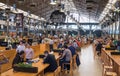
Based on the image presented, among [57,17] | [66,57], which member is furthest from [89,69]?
[57,17]

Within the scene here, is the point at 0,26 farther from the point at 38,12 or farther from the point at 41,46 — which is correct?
the point at 38,12

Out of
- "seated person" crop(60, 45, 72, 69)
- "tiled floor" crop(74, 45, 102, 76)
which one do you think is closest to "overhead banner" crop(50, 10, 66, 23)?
"tiled floor" crop(74, 45, 102, 76)

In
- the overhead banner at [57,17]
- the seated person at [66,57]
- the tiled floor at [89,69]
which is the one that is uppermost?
the overhead banner at [57,17]

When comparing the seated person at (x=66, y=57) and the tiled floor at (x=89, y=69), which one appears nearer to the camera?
the seated person at (x=66, y=57)

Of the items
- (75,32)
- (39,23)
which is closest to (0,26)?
(39,23)

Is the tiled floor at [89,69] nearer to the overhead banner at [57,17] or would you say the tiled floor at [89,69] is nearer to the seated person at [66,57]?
the seated person at [66,57]

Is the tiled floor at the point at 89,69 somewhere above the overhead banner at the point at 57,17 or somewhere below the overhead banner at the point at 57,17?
below

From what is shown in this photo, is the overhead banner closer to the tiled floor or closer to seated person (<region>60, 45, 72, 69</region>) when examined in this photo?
the tiled floor

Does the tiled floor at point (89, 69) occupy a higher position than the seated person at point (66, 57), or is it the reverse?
the seated person at point (66, 57)

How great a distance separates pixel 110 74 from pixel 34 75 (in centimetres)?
265

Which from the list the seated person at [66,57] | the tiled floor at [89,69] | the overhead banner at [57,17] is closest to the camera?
the seated person at [66,57]

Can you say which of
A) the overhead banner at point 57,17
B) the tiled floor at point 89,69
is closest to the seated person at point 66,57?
the tiled floor at point 89,69

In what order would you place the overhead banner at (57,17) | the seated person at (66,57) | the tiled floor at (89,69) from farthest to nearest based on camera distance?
the overhead banner at (57,17), the tiled floor at (89,69), the seated person at (66,57)

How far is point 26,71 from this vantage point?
17.0ft
